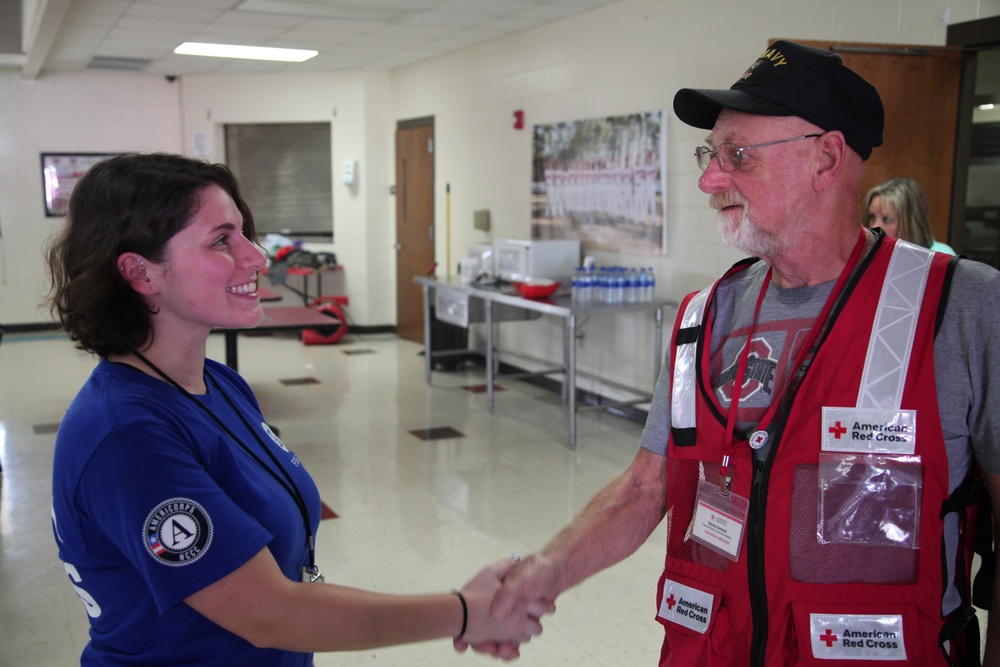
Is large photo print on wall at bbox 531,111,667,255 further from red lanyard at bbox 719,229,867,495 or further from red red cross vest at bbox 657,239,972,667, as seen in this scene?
red red cross vest at bbox 657,239,972,667

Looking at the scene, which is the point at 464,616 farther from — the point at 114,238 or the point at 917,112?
the point at 917,112

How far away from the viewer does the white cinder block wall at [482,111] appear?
15.7 ft

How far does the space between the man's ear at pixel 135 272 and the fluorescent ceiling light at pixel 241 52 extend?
276 inches

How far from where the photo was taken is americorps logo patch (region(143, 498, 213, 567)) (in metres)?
1.11

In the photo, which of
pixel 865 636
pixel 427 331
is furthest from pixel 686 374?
pixel 427 331

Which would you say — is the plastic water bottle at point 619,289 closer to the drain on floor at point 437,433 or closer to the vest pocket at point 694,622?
the drain on floor at point 437,433

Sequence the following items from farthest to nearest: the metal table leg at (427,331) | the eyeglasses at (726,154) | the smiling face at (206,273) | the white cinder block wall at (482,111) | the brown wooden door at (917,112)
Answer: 1. the metal table leg at (427,331)
2. the white cinder block wall at (482,111)
3. the brown wooden door at (917,112)
4. the eyeglasses at (726,154)
5. the smiling face at (206,273)

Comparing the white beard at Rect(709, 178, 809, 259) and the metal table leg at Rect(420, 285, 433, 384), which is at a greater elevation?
the white beard at Rect(709, 178, 809, 259)

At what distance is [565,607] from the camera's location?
311 centimetres

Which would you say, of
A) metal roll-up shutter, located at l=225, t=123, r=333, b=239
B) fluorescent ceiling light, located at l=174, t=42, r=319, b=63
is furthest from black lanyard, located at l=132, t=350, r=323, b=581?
metal roll-up shutter, located at l=225, t=123, r=333, b=239

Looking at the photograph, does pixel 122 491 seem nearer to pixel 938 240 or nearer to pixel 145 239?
pixel 145 239

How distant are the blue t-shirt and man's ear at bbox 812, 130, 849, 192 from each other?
1.00m

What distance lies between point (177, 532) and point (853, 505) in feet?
3.08

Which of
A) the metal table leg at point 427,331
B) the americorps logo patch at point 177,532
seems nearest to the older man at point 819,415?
the americorps logo patch at point 177,532
